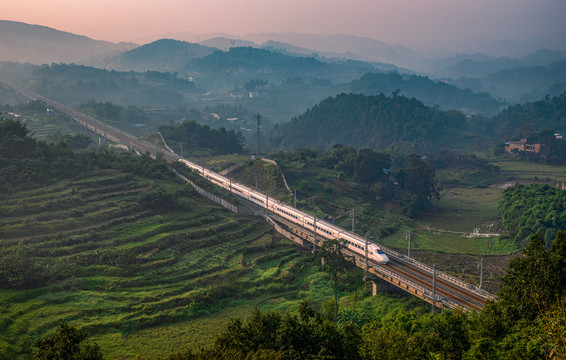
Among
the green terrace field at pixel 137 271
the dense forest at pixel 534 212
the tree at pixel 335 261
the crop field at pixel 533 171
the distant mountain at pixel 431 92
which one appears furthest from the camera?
the distant mountain at pixel 431 92

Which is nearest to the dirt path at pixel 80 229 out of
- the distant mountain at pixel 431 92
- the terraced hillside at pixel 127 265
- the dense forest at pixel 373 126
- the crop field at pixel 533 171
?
the terraced hillside at pixel 127 265

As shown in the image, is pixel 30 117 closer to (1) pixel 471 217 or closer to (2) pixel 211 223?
(2) pixel 211 223

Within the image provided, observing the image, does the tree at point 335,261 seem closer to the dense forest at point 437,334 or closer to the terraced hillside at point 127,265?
the terraced hillside at point 127,265

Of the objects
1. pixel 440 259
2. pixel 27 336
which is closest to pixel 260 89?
pixel 440 259

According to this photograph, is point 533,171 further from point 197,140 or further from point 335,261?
point 335,261

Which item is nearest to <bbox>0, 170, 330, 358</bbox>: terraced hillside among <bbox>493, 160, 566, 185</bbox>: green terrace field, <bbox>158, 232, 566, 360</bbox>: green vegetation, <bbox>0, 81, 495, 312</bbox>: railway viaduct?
<bbox>0, 81, 495, 312</bbox>: railway viaduct

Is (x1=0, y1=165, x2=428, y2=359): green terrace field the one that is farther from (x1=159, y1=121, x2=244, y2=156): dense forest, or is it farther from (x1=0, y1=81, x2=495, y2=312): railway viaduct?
(x1=159, y1=121, x2=244, y2=156): dense forest
